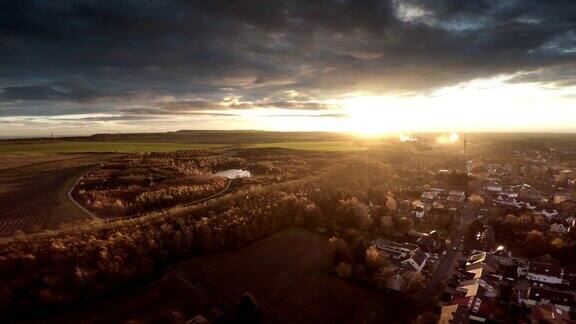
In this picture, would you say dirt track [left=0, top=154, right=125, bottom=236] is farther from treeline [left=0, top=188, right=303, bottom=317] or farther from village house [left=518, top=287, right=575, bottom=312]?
village house [left=518, top=287, right=575, bottom=312]

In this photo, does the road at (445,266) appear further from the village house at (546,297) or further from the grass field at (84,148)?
the grass field at (84,148)

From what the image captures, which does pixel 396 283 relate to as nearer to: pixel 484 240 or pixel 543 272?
pixel 543 272

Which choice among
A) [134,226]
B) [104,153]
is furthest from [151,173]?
[104,153]

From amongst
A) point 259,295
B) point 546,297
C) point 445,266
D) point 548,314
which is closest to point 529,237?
Result: point 445,266

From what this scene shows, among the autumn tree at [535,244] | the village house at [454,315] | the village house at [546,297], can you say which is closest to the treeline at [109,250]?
the village house at [454,315]

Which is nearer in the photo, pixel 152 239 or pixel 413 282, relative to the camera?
pixel 413 282

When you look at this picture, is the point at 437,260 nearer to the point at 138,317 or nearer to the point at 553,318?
the point at 553,318
